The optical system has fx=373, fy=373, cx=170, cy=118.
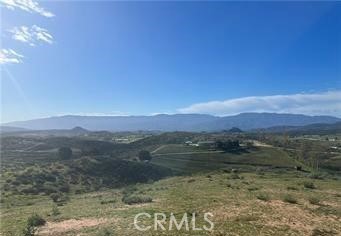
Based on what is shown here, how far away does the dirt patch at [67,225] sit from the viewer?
21770 mm

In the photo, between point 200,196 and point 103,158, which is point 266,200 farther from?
point 103,158

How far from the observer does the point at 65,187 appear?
181ft

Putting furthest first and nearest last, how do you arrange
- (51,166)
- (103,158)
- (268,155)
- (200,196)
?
(268,155) → (103,158) → (51,166) → (200,196)

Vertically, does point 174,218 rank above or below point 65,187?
above

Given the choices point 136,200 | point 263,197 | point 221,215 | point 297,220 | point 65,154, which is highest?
point 263,197

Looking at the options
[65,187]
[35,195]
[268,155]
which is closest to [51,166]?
[65,187]

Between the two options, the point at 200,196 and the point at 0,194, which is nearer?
the point at 200,196

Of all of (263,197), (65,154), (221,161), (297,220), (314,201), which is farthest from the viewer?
(65,154)

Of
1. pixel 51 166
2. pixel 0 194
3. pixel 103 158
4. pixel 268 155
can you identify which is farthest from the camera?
A: pixel 268 155

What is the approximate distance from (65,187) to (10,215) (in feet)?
87.8

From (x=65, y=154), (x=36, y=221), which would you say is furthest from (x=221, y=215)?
(x=65, y=154)

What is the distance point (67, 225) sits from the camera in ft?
75.8

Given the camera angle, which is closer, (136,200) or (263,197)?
(263,197)

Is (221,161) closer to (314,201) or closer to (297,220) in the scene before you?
(314,201)
